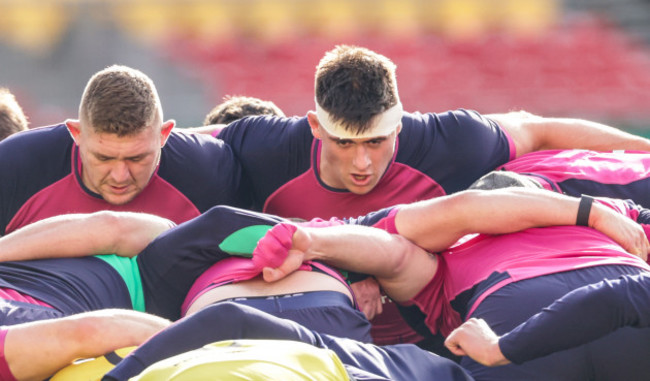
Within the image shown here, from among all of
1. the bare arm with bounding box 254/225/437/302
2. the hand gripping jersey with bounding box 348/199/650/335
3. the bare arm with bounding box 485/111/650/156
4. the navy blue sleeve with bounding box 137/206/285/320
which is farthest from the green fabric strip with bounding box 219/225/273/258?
the bare arm with bounding box 485/111/650/156

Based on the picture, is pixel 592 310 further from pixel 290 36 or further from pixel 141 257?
pixel 290 36

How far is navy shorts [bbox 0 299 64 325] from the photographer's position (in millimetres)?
2398

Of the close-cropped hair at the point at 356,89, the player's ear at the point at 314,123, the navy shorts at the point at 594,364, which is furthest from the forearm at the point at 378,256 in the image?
the player's ear at the point at 314,123

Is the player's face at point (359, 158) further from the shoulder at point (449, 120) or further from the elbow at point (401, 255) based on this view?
the elbow at point (401, 255)

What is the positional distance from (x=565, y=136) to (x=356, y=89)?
854 millimetres

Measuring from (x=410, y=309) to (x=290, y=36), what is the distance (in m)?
8.97

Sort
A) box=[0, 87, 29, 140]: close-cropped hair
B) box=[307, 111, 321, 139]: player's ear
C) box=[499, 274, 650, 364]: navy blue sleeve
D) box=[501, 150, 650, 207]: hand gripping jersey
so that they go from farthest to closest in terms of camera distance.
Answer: box=[0, 87, 29, 140]: close-cropped hair → box=[307, 111, 321, 139]: player's ear → box=[501, 150, 650, 207]: hand gripping jersey → box=[499, 274, 650, 364]: navy blue sleeve

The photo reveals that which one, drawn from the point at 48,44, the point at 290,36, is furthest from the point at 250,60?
the point at 48,44

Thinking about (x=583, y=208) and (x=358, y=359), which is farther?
(x=583, y=208)

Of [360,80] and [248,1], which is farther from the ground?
[360,80]

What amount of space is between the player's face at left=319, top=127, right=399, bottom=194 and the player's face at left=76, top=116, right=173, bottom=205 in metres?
0.61

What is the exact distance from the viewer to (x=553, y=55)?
11250 millimetres

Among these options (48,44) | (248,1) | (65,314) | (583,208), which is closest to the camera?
(65,314)

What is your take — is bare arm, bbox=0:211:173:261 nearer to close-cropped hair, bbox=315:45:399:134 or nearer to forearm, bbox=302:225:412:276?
forearm, bbox=302:225:412:276
